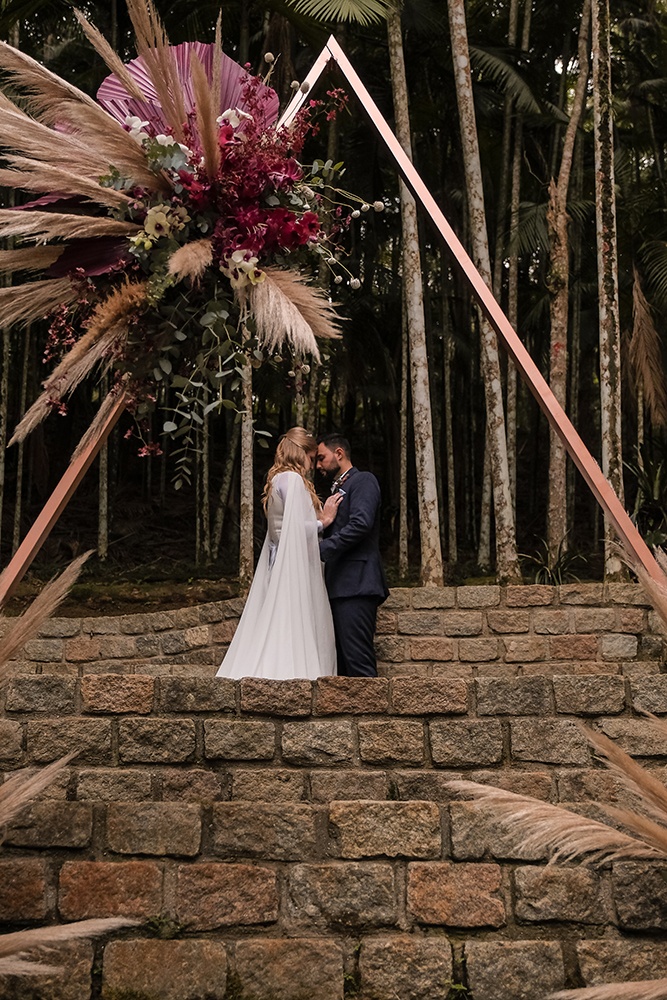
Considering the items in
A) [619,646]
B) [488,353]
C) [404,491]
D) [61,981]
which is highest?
[488,353]

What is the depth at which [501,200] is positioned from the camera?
29.3 ft

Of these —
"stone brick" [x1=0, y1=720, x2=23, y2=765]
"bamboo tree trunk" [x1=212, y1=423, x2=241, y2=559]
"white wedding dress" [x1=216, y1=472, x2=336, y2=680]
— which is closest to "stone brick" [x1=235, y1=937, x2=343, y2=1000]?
"stone brick" [x1=0, y1=720, x2=23, y2=765]

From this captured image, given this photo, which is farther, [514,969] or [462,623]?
[462,623]

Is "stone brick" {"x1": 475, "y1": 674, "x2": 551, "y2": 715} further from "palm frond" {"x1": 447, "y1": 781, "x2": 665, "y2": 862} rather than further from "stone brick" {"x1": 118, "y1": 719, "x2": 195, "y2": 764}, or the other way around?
"palm frond" {"x1": 447, "y1": 781, "x2": 665, "y2": 862}

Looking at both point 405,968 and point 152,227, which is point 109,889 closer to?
point 405,968

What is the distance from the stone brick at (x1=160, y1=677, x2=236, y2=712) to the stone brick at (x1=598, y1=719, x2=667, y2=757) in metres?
0.89

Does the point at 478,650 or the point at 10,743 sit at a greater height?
the point at 478,650

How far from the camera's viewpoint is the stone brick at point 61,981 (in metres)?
1.78

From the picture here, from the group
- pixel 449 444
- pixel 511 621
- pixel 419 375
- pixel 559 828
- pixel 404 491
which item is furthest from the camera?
pixel 449 444

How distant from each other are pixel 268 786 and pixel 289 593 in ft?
5.24

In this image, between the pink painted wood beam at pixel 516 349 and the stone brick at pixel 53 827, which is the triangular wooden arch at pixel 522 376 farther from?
the stone brick at pixel 53 827

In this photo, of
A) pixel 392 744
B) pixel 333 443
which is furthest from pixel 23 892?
pixel 333 443

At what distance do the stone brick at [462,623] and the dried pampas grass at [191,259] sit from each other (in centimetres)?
308

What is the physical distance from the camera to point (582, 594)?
4570 millimetres
